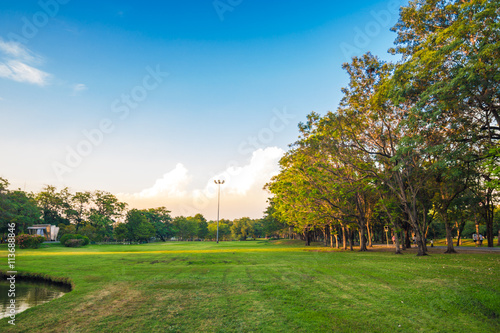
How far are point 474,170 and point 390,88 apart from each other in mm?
12095

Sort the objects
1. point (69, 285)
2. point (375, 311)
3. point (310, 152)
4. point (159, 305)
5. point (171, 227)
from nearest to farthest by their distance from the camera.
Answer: point (375, 311), point (159, 305), point (69, 285), point (310, 152), point (171, 227)

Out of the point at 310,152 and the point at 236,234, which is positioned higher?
the point at 310,152

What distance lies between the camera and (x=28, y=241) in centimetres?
4009

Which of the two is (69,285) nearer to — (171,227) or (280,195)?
(280,195)

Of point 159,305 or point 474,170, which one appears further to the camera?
point 474,170

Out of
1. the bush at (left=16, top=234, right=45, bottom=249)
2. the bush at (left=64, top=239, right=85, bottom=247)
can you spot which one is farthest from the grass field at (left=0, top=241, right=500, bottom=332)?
the bush at (left=64, top=239, right=85, bottom=247)

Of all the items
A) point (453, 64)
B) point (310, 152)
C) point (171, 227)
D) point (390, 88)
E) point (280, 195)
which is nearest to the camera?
point (453, 64)

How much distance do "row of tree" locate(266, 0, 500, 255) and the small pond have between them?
742 inches

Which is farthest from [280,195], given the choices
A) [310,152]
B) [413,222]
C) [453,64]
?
[453,64]

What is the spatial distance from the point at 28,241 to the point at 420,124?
4891 centimetres

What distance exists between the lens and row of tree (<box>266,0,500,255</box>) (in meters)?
14.3

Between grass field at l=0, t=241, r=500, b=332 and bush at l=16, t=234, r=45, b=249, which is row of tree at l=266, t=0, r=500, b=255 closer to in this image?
grass field at l=0, t=241, r=500, b=332

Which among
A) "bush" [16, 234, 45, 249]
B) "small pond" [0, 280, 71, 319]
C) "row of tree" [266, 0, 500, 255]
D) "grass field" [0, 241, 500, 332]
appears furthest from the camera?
"bush" [16, 234, 45, 249]

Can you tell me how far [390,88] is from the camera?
60.4ft
